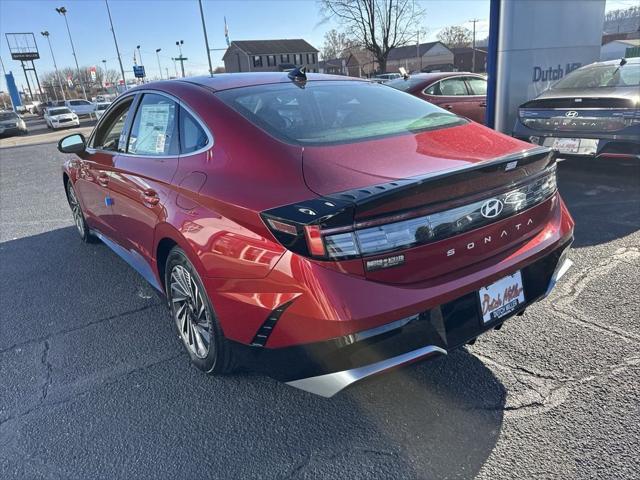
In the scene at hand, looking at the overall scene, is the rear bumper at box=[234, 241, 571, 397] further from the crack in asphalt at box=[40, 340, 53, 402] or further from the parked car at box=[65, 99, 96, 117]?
the parked car at box=[65, 99, 96, 117]

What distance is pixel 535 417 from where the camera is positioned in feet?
7.15

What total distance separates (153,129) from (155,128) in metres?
0.04

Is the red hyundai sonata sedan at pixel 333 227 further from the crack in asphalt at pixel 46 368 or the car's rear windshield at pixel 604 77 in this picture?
the car's rear windshield at pixel 604 77

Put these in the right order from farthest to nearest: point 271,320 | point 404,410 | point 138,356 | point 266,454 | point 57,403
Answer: point 138,356 < point 57,403 < point 404,410 < point 266,454 < point 271,320

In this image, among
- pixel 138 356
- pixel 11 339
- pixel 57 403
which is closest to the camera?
pixel 57 403

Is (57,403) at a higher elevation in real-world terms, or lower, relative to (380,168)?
lower

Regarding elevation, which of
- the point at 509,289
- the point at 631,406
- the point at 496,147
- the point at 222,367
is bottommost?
the point at 631,406

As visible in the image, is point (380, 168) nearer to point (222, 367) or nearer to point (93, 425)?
point (222, 367)

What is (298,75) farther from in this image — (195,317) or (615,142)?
(615,142)

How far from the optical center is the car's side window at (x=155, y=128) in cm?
277

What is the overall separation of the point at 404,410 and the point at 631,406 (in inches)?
40.6

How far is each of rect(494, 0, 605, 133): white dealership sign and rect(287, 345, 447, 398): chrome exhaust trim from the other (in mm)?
6235

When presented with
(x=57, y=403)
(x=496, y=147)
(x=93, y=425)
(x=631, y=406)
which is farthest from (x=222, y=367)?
(x=631, y=406)

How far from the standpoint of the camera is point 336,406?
236 cm
